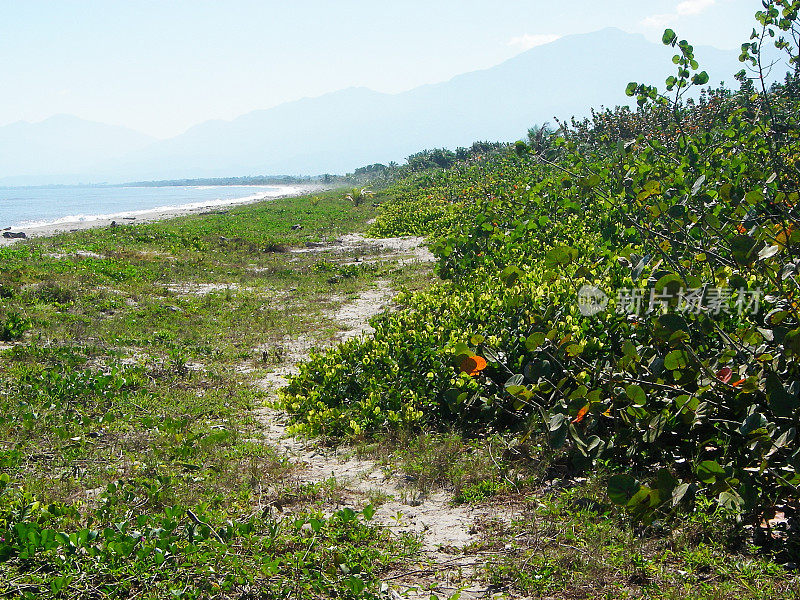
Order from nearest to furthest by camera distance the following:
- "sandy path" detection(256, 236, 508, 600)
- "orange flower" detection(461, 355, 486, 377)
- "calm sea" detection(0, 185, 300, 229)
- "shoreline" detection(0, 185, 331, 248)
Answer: "sandy path" detection(256, 236, 508, 600) < "orange flower" detection(461, 355, 486, 377) < "shoreline" detection(0, 185, 331, 248) < "calm sea" detection(0, 185, 300, 229)

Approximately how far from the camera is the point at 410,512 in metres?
4.73

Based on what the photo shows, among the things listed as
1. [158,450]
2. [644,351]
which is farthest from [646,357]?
[158,450]

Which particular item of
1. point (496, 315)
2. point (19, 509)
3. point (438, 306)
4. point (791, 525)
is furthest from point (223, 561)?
point (438, 306)

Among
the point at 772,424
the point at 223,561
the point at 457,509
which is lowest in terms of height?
the point at 457,509

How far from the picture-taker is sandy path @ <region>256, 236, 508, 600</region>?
3756 millimetres

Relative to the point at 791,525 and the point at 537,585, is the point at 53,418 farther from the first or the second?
the point at 791,525

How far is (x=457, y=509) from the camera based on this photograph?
4.77 m

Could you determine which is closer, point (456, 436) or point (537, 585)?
point (537, 585)

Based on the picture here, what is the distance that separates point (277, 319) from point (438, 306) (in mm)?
4484

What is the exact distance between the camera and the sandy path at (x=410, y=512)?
376 centimetres

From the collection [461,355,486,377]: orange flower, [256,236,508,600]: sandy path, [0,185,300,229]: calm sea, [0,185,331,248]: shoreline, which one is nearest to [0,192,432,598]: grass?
[256,236,508,600]: sandy path

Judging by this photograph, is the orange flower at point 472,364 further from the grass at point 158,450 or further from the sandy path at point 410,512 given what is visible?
the grass at point 158,450

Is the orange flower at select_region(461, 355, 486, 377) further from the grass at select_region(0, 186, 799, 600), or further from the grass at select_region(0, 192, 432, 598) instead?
the grass at select_region(0, 192, 432, 598)

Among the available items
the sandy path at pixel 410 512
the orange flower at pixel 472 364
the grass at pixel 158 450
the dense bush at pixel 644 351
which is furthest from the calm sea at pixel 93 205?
the orange flower at pixel 472 364
